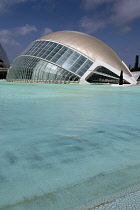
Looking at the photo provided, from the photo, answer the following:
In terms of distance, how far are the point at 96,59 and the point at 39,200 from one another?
41.8 meters

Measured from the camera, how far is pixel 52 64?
41.2 metres

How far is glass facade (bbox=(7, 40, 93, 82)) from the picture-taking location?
40531 mm

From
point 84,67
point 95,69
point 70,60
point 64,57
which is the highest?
point 64,57

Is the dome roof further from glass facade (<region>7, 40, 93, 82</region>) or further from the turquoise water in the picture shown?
the turquoise water

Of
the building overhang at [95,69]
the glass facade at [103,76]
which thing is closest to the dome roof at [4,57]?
the glass facade at [103,76]

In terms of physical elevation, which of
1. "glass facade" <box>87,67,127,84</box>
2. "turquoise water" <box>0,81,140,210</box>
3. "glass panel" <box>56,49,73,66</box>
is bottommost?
"turquoise water" <box>0,81,140,210</box>

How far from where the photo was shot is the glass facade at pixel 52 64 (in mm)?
40531

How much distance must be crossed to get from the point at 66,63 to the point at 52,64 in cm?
255

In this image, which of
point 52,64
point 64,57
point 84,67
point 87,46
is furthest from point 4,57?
point 84,67

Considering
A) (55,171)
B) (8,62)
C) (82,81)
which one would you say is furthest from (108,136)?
(8,62)

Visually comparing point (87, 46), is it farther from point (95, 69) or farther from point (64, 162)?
point (64, 162)

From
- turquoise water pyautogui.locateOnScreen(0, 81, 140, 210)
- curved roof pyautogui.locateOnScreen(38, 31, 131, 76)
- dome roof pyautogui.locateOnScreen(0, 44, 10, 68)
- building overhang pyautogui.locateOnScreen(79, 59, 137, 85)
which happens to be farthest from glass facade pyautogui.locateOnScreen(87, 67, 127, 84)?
dome roof pyautogui.locateOnScreen(0, 44, 10, 68)

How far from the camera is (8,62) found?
359ft

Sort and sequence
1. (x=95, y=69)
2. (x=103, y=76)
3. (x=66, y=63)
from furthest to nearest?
(x=103, y=76)
(x=95, y=69)
(x=66, y=63)
